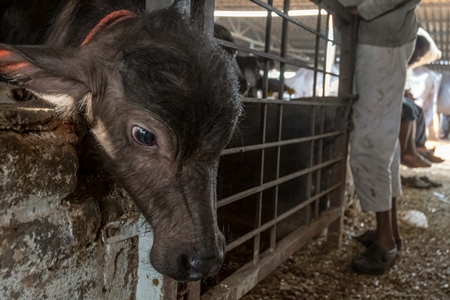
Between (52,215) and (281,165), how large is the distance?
2160 mm

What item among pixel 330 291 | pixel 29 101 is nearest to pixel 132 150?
pixel 29 101

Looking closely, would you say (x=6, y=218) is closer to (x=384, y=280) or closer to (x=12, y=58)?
Result: (x=12, y=58)

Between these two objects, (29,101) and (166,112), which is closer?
(166,112)

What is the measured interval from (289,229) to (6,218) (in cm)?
245

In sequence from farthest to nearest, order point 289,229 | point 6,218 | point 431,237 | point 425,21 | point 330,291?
point 425,21 < point 431,237 < point 289,229 < point 330,291 < point 6,218

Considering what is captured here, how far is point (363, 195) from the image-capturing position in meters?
3.41

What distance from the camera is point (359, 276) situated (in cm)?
317

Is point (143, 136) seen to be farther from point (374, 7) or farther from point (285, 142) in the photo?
point (374, 7)

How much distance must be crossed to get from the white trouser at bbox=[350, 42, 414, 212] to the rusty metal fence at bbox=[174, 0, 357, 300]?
0.46ft

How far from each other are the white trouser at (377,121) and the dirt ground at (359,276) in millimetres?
499

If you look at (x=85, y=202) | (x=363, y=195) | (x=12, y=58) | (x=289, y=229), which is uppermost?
(x=12, y=58)

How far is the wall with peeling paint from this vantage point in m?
1.19

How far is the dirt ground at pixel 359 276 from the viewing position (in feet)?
9.45

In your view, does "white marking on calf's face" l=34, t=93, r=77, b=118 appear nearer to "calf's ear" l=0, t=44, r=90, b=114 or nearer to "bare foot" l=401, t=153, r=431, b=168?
"calf's ear" l=0, t=44, r=90, b=114
